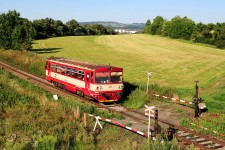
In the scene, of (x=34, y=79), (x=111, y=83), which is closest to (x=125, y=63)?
(x=34, y=79)

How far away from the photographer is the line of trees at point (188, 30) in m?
80.8

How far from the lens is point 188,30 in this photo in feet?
315

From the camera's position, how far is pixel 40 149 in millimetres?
12750

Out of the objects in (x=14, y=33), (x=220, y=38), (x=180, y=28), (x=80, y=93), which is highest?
(x=180, y=28)

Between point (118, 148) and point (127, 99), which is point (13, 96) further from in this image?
point (118, 148)

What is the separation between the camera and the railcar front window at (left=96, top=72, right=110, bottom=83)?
21.3 metres

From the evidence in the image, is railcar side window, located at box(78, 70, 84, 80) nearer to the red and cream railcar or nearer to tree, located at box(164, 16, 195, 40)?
the red and cream railcar

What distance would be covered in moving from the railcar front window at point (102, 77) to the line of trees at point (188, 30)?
6150 centimetres

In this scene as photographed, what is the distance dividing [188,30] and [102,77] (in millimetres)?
79367

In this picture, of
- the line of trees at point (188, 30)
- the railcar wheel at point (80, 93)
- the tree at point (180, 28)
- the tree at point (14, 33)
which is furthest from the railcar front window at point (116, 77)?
the tree at point (180, 28)

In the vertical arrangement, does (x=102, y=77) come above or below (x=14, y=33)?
below

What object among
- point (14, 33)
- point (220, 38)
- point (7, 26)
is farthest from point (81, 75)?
point (220, 38)

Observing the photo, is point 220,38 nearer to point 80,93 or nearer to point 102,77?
point 80,93

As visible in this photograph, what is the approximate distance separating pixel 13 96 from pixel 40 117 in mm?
4837
